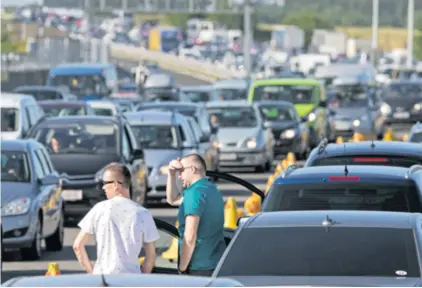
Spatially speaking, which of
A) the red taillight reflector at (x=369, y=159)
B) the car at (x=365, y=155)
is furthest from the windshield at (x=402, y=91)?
the red taillight reflector at (x=369, y=159)

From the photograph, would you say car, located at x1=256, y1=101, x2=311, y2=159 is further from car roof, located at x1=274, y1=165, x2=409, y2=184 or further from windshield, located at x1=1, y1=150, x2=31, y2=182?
car roof, located at x1=274, y1=165, x2=409, y2=184

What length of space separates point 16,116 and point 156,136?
9.66ft

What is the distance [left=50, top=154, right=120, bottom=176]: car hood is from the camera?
21469mm

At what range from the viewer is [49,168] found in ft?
62.4

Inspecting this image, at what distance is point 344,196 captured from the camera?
11102mm

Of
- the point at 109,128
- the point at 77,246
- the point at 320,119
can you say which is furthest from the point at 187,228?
the point at 320,119

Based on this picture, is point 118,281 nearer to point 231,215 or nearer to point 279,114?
point 231,215

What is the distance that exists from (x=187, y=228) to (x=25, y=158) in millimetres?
8154

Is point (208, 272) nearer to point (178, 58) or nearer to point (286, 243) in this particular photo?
point (286, 243)

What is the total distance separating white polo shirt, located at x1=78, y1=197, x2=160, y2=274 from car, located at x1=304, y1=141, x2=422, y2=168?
3.68m

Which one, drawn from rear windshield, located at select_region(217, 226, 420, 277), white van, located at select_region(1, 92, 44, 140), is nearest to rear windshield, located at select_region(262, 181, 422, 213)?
rear windshield, located at select_region(217, 226, 420, 277)

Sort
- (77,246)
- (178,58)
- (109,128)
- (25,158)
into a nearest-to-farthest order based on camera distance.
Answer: (77,246) < (25,158) < (109,128) < (178,58)

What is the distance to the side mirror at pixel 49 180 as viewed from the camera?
18.2 meters

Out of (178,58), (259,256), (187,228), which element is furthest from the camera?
(178,58)
